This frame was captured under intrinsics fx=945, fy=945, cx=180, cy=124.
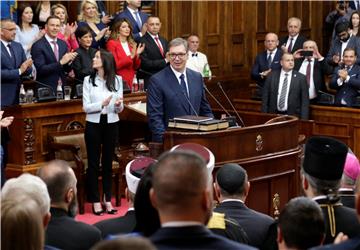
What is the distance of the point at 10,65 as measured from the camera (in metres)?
10.4

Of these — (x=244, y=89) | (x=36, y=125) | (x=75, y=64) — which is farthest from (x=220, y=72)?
(x=36, y=125)

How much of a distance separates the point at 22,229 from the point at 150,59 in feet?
29.5

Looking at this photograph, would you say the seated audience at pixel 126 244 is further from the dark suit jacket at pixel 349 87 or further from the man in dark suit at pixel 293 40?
the man in dark suit at pixel 293 40

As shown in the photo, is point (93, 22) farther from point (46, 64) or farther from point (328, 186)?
point (328, 186)

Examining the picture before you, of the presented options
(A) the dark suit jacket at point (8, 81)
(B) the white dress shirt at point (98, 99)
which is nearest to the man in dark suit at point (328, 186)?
(B) the white dress shirt at point (98, 99)

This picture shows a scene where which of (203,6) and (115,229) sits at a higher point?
(203,6)

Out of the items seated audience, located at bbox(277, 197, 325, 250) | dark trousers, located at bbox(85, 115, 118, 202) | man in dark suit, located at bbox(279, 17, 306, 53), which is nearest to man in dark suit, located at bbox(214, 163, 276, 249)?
seated audience, located at bbox(277, 197, 325, 250)

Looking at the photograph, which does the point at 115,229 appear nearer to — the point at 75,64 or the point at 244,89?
the point at 75,64

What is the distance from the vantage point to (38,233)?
3350mm

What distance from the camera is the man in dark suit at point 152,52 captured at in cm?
1212

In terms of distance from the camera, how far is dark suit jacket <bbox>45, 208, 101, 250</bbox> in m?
4.29

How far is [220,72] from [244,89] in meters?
0.47

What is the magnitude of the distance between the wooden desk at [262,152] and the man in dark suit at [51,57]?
→ 3.28m

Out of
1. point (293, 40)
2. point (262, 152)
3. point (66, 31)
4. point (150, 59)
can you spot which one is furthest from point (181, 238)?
point (293, 40)
